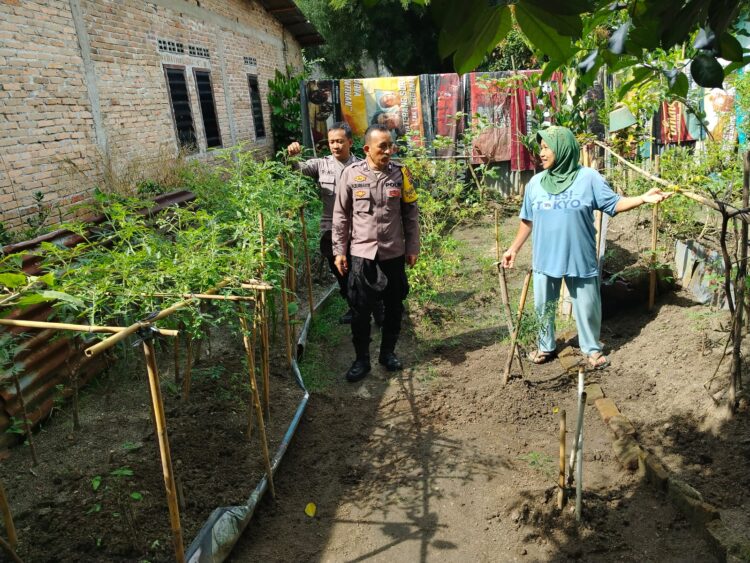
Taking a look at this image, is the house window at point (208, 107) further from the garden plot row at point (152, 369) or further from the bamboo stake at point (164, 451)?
the bamboo stake at point (164, 451)

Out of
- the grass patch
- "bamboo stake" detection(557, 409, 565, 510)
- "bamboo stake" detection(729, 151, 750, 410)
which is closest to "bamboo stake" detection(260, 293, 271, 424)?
the grass patch

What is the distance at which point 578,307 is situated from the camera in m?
3.96

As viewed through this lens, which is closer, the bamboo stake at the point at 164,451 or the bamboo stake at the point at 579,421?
the bamboo stake at the point at 164,451

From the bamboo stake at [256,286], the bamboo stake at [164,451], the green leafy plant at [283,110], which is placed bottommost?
the bamboo stake at [164,451]

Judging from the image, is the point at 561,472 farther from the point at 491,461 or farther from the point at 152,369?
the point at 152,369

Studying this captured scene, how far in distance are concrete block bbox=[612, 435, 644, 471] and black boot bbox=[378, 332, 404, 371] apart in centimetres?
177

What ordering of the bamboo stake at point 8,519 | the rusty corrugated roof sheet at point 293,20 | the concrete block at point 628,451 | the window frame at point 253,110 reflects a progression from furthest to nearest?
the rusty corrugated roof sheet at point 293,20, the window frame at point 253,110, the concrete block at point 628,451, the bamboo stake at point 8,519

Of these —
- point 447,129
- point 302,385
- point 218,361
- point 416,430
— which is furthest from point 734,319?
point 447,129

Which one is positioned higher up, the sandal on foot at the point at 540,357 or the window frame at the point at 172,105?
the window frame at the point at 172,105

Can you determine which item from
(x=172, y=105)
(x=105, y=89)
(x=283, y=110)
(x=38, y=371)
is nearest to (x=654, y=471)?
(x=38, y=371)

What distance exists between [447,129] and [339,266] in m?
7.13

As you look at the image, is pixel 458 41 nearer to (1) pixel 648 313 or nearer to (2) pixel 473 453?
(2) pixel 473 453

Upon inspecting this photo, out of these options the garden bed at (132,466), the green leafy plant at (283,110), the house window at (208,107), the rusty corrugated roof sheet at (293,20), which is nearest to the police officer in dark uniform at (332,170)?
the garden bed at (132,466)

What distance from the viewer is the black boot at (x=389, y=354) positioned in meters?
4.38
